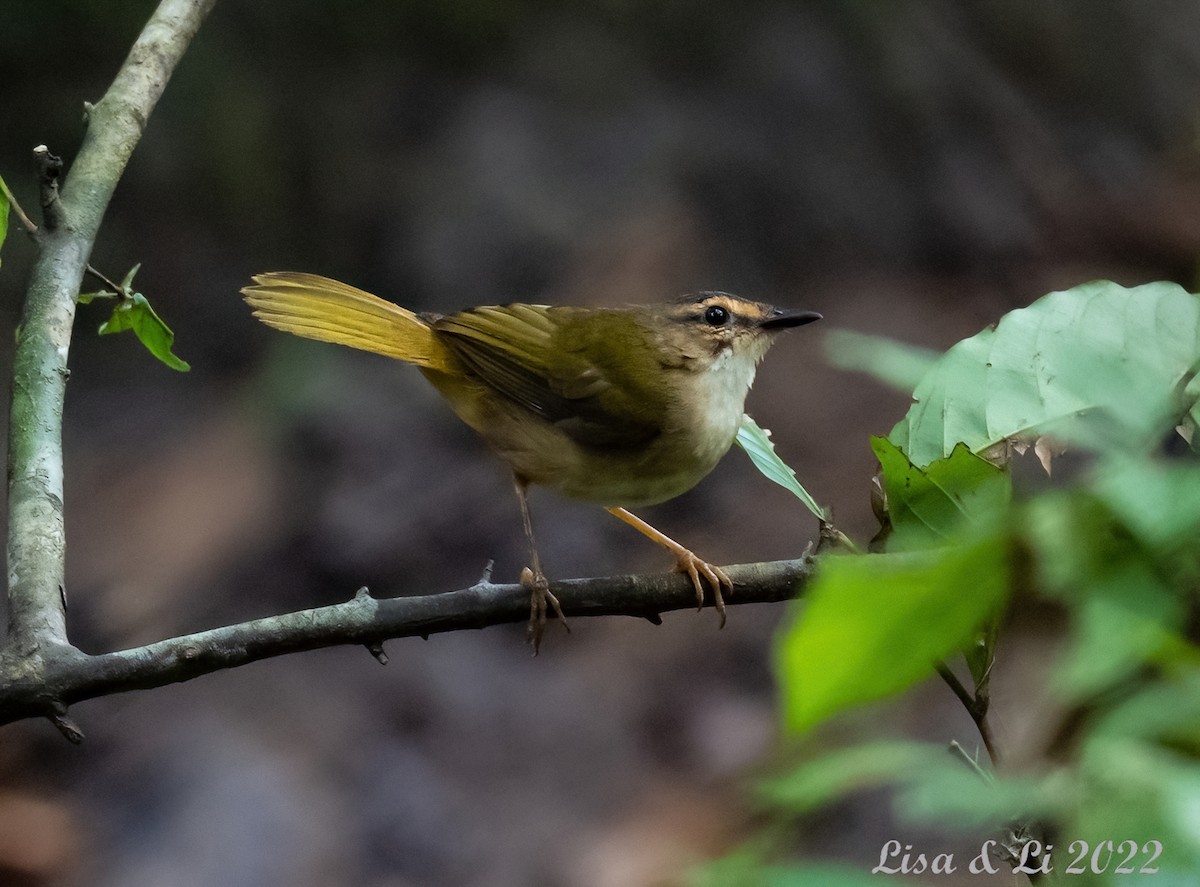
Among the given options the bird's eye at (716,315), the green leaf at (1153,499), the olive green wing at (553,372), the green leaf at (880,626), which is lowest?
the olive green wing at (553,372)

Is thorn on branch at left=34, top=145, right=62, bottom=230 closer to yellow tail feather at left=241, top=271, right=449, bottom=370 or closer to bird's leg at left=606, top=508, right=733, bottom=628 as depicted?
yellow tail feather at left=241, top=271, right=449, bottom=370

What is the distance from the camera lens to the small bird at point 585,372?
3029 mm

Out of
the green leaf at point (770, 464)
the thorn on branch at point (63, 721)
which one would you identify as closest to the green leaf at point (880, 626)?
the green leaf at point (770, 464)

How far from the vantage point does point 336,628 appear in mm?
1853

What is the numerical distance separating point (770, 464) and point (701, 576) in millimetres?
742

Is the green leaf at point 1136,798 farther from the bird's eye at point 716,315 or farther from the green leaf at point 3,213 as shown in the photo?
the bird's eye at point 716,315

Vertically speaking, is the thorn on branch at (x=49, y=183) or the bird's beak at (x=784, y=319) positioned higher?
the thorn on branch at (x=49, y=183)

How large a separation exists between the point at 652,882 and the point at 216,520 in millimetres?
2549

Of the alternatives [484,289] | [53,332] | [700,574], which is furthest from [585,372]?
[484,289]

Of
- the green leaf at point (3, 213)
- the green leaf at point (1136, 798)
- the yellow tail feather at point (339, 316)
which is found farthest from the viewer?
the yellow tail feather at point (339, 316)

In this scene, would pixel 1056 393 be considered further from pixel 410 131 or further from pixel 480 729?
pixel 410 131

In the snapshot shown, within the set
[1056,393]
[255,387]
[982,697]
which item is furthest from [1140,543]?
[255,387]

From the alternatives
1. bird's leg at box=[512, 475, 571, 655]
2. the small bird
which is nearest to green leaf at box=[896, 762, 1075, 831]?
bird's leg at box=[512, 475, 571, 655]

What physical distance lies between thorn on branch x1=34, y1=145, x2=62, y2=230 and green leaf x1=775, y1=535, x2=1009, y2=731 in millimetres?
1920
